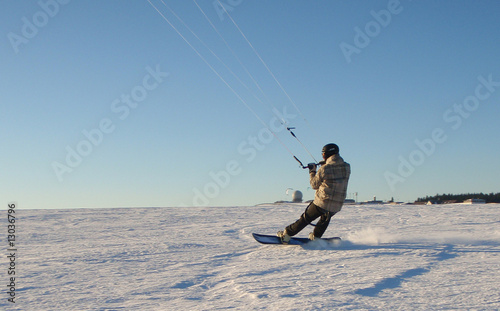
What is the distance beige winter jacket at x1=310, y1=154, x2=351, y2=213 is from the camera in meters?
7.29

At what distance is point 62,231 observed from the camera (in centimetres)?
1028

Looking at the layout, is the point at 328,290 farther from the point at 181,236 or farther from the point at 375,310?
the point at 181,236

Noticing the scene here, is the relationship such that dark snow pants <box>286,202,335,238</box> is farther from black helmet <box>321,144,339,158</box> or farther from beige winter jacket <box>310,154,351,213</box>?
black helmet <box>321,144,339,158</box>

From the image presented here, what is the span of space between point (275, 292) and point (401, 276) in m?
1.44

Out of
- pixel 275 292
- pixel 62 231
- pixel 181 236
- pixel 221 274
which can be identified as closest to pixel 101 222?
pixel 62 231

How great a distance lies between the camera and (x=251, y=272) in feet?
16.8

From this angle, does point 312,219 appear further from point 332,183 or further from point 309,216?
point 332,183

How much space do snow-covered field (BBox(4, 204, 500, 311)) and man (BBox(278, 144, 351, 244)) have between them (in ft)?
1.31

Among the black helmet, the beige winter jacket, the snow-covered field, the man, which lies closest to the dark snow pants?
the man

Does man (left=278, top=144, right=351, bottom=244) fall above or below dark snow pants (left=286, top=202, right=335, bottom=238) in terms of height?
above

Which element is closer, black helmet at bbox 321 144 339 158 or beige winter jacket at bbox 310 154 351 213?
beige winter jacket at bbox 310 154 351 213

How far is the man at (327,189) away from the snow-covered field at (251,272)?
1.31ft

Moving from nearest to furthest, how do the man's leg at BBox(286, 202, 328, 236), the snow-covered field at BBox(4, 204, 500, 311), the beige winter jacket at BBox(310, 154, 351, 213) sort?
the snow-covered field at BBox(4, 204, 500, 311) → the beige winter jacket at BBox(310, 154, 351, 213) → the man's leg at BBox(286, 202, 328, 236)

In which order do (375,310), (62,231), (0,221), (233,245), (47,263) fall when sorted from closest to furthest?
(375,310) → (47,263) → (233,245) → (62,231) → (0,221)
